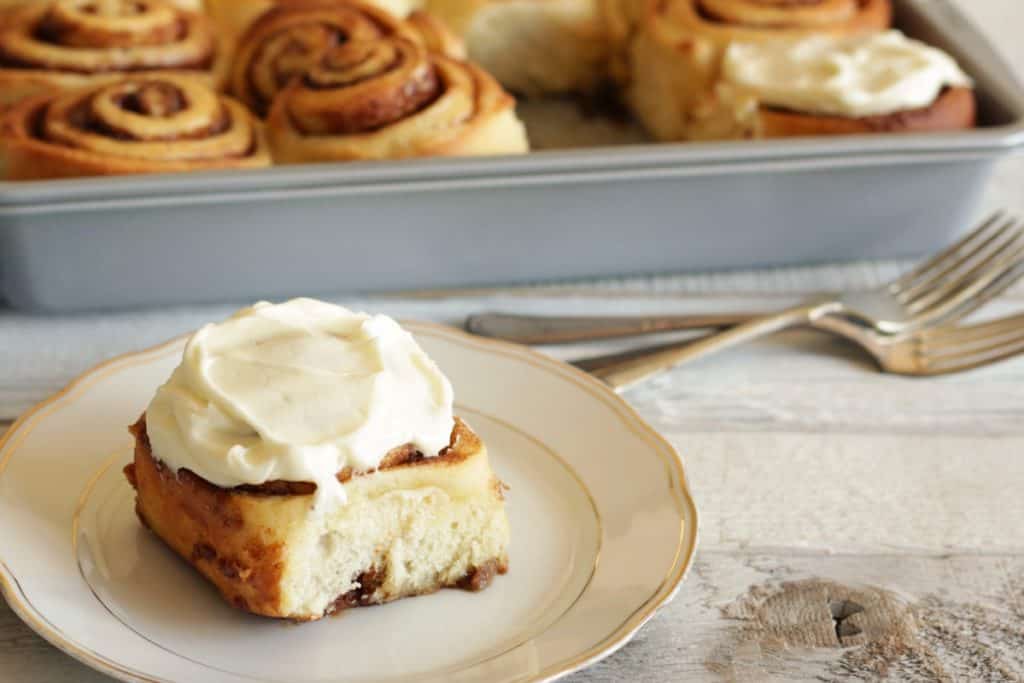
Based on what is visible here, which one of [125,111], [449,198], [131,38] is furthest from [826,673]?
[131,38]

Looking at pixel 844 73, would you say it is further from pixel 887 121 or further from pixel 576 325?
pixel 576 325

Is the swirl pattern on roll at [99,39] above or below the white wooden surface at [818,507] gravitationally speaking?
above

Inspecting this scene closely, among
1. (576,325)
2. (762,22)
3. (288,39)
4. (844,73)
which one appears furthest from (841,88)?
(288,39)

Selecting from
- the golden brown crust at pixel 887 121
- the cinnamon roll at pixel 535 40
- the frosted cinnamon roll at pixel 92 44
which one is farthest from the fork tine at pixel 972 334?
the frosted cinnamon roll at pixel 92 44

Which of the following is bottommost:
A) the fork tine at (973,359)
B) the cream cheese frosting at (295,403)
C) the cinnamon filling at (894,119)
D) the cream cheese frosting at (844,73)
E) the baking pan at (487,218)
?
the fork tine at (973,359)

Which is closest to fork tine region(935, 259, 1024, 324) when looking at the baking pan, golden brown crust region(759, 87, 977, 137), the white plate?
the baking pan

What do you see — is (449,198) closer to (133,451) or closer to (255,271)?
(255,271)

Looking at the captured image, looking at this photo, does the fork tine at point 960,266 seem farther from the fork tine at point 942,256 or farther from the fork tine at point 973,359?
the fork tine at point 973,359

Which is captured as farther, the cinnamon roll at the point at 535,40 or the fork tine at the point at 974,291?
the cinnamon roll at the point at 535,40

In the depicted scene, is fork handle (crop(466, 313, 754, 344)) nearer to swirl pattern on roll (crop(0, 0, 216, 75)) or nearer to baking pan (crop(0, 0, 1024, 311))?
baking pan (crop(0, 0, 1024, 311))
